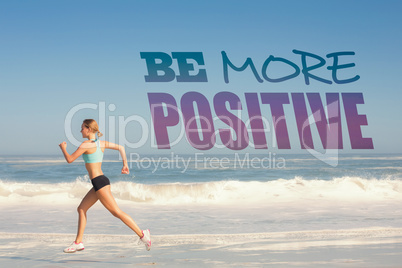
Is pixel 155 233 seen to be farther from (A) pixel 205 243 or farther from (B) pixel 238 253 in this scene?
(B) pixel 238 253

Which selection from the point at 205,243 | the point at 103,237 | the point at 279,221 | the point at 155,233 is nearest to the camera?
the point at 205,243

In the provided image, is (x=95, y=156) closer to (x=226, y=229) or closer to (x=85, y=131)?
(x=85, y=131)

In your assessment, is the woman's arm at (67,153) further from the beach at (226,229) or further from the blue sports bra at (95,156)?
the beach at (226,229)

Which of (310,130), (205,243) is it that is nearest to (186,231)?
(205,243)

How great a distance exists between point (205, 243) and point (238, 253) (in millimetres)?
991

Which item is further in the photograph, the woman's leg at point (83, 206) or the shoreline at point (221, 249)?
the woman's leg at point (83, 206)

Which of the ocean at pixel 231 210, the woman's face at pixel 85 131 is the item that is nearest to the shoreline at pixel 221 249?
the ocean at pixel 231 210

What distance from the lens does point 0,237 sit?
319 inches

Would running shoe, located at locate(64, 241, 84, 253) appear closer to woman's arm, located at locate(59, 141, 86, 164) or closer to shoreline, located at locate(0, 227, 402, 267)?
shoreline, located at locate(0, 227, 402, 267)

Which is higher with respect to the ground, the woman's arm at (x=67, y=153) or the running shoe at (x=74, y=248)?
the woman's arm at (x=67, y=153)

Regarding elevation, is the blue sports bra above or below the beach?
above

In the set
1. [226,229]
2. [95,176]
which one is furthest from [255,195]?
[95,176]

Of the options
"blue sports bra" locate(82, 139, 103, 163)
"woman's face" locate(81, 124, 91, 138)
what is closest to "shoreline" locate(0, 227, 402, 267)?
"blue sports bra" locate(82, 139, 103, 163)

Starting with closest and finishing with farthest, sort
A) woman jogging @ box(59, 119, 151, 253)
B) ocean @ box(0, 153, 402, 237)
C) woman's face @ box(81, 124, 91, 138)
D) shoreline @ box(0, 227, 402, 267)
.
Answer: shoreline @ box(0, 227, 402, 267) → woman jogging @ box(59, 119, 151, 253) → woman's face @ box(81, 124, 91, 138) → ocean @ box(0, 153, 402, 237)
